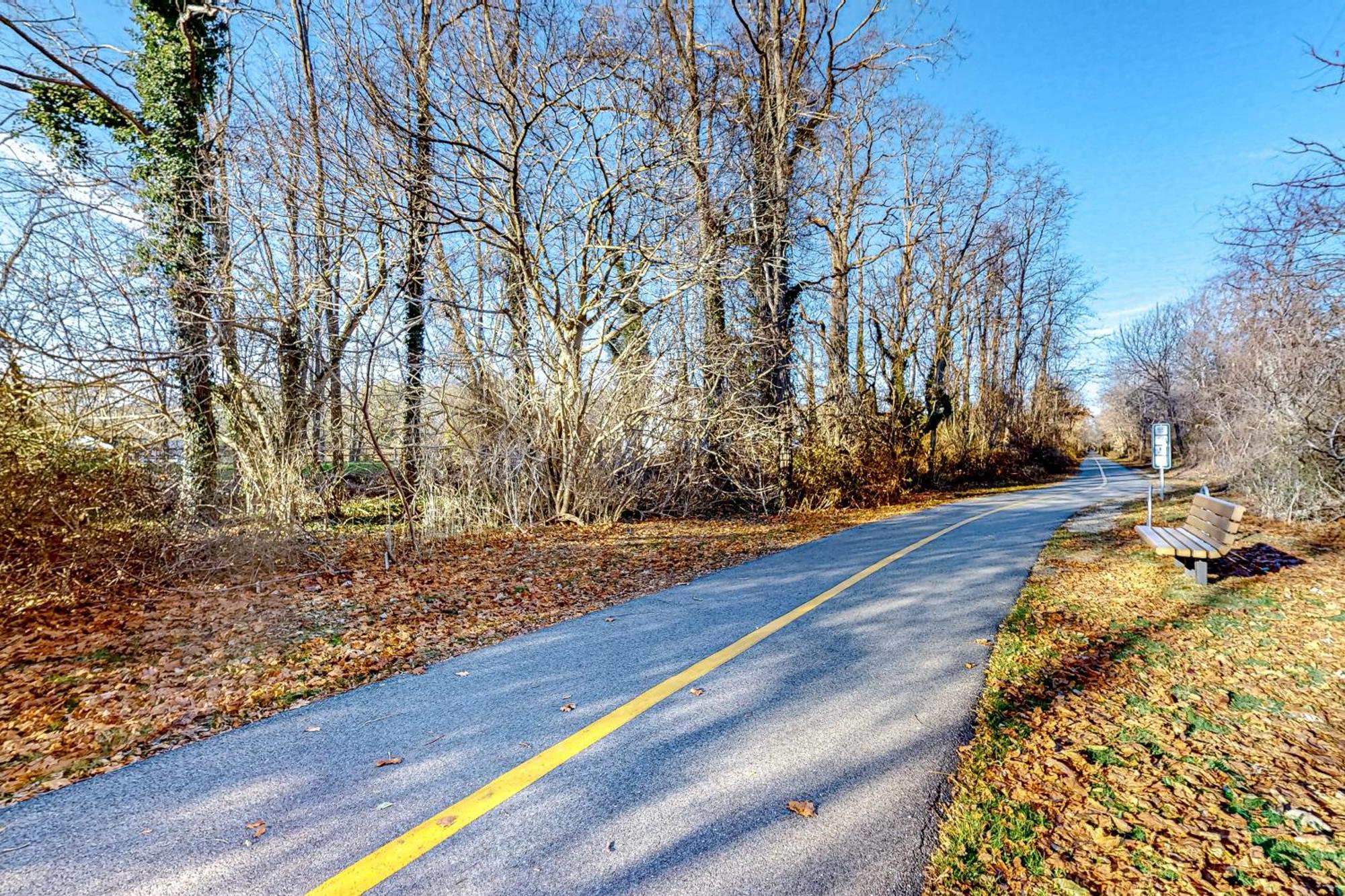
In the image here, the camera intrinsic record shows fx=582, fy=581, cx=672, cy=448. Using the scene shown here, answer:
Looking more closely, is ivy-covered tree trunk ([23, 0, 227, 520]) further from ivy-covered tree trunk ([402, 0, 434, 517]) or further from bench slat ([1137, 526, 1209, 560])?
bench slat ([1137, 526, 1209, 560])

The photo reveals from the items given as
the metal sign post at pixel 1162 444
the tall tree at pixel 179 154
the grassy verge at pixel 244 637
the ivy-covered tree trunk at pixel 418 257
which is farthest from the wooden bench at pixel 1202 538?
the tall tree at pixel 179 154

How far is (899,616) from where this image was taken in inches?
196

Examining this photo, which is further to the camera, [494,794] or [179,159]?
[179,159]

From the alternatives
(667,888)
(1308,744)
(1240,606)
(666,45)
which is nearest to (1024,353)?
(666,45)

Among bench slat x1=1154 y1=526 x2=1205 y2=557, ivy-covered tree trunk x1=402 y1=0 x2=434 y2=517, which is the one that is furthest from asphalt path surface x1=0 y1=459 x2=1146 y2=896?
ivy-covered tree trunk x1=402 y1=0 x2=434 y2=517

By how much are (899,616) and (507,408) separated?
736cm

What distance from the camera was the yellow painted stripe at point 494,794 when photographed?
6.53 ft

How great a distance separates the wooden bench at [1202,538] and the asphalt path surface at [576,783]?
10.2 ft

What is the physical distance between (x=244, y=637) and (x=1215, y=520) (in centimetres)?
926

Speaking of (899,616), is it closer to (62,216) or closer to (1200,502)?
(1200,502)

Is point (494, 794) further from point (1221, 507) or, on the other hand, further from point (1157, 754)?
point (1221, 507)

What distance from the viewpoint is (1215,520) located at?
20.2ft

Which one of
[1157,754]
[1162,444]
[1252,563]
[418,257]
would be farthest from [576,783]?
[1162,444]

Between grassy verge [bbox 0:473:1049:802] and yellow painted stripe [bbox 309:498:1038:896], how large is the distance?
5.40ft
